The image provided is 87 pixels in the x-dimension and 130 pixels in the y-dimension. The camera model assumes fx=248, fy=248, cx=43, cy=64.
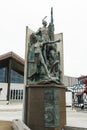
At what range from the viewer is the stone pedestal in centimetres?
674

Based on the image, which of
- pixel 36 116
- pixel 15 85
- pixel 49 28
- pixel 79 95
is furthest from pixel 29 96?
pixel 15 85

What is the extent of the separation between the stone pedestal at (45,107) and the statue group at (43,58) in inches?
11.6

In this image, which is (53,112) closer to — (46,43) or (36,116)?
(36,116)

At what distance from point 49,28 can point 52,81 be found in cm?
211

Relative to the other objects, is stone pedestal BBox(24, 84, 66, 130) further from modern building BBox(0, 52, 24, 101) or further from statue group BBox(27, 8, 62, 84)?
modern building BBox(0, 52, 24, 101)

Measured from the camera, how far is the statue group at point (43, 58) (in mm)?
7405

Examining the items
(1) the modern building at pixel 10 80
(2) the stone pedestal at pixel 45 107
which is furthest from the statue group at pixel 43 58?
(1) the modern building at pixel 10 80

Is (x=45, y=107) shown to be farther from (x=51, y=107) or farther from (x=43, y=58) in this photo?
(x=43, y=58)

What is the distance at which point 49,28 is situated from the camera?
27.2 ft

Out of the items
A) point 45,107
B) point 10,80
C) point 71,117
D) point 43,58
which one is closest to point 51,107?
point 45,107

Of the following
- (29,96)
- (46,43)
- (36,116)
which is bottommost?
(36,116)

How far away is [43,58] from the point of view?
754 cm

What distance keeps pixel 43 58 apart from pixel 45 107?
1.55m

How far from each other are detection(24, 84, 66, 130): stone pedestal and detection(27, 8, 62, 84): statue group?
29cm
